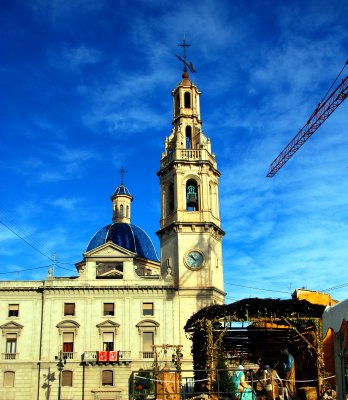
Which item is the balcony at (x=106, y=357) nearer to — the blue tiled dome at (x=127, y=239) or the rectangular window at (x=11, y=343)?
the rectangular window at (x=11, y=343)

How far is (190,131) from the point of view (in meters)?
57.3

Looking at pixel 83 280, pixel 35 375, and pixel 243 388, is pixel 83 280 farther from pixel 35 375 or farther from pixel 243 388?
pixel 243 388

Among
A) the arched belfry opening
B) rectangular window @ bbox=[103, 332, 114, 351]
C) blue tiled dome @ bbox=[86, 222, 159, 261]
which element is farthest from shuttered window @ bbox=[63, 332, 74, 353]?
the arched belfry opening

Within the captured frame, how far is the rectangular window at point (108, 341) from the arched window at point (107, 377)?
1882 mm

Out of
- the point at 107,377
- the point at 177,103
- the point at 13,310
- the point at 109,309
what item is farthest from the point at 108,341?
the point at 177,103

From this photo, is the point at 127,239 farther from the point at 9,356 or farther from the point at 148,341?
the point at 9,356

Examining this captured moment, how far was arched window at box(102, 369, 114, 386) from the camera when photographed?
4684 centimetres

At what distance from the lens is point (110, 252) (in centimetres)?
5094

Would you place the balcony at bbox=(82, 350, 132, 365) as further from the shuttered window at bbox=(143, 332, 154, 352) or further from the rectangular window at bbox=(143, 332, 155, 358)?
the shuttered window at bbox=(143, 332, 154, 352)

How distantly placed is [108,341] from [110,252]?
8031 mm

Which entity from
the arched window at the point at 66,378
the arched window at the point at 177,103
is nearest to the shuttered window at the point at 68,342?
the arched window at the point at 66,378

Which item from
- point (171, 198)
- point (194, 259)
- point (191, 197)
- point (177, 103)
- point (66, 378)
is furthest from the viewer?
point (177, 103)

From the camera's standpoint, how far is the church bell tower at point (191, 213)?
50.2 meters

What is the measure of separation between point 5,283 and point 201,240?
18.4 meters
